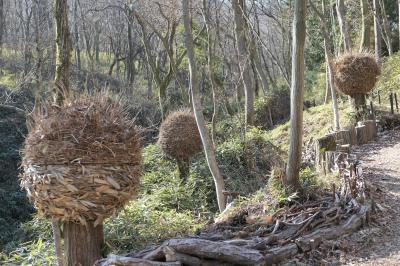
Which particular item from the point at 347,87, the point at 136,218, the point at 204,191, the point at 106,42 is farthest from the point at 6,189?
the point at 106,42

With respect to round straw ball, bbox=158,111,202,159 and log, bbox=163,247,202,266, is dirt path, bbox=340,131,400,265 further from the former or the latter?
round straw ball, bbox=158,111,202,159

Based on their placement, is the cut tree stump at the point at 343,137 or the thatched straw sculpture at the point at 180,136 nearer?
the cut tree stump at the point at 343,137

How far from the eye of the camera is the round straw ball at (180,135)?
10.7 m

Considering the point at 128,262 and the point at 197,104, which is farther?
the point at 197,104

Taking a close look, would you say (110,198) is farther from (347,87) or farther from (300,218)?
(347,87)

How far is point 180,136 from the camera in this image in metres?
10.7

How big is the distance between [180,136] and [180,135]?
0.02 meters

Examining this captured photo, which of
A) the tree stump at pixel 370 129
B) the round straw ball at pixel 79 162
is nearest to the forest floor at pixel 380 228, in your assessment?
the tree stump at pixel 370 129

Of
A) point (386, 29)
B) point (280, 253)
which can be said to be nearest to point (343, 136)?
point (280, 253)

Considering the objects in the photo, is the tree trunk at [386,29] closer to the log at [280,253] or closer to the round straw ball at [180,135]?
the round straw ball at [180,135]

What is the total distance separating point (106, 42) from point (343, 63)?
110 ft

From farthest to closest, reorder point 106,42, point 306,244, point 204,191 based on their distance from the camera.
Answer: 1. point 106,42
2. point 204,191
3. point 306,244

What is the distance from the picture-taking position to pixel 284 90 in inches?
782

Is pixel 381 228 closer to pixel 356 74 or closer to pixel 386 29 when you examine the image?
pixel 356 74
